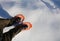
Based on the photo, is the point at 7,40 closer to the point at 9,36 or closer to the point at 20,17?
the point at 9,36

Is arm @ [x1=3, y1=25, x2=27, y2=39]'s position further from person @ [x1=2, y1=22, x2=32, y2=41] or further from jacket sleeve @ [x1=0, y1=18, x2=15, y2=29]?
jacket sleeve @ [x1=0, y1=18, x2=15, y2=29]

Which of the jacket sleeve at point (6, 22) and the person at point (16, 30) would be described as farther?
the person at point (16, 30)

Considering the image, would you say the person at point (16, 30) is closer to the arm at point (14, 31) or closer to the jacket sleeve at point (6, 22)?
the arm at point (14, 31)

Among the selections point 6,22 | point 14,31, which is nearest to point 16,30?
point 14,31

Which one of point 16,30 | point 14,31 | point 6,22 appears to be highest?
point 6,22

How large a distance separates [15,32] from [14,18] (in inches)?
64.4

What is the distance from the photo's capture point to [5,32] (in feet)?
92.4

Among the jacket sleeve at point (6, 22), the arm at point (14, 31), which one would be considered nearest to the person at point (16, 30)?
the arm at point (14, 31)

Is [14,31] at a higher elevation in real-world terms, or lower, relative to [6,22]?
lower

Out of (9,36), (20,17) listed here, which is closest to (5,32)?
(9,36)

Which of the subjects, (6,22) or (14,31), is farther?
(14,31)

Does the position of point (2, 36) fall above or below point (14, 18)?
below

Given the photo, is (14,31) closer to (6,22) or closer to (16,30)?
(16,30)

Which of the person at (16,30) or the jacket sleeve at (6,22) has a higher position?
the jacket sleeve at (6,22)
